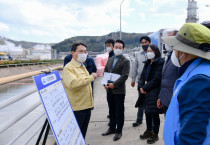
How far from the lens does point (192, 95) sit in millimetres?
992

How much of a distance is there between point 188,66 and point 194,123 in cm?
43

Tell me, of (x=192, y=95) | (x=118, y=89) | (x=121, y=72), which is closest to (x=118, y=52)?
(x=121, y=72)

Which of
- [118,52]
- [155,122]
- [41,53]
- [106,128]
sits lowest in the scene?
[106,128]

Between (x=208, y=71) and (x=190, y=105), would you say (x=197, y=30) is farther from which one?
(x=190, y=105)

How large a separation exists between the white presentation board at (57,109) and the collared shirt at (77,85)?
35 centimetres

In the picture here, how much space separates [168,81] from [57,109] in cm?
172

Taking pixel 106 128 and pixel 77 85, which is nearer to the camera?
pixel 77 85

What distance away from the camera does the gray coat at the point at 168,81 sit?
2.66 metres

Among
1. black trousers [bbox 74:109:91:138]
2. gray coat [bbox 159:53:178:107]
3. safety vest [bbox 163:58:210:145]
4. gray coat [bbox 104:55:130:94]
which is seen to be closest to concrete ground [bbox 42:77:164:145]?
black trousers [bbox 74:109:91:138]

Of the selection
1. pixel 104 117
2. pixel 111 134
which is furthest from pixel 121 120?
pixel 104 117

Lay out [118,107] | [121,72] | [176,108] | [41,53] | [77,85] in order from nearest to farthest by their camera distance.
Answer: [176,108] < [77,85] < [118,107] < [121,72] < [41,53]

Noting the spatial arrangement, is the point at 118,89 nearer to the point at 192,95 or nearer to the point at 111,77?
the point at 111,77

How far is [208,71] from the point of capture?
1053mm

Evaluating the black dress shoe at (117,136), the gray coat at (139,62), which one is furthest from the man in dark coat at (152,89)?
the gray coat at (139,62)
